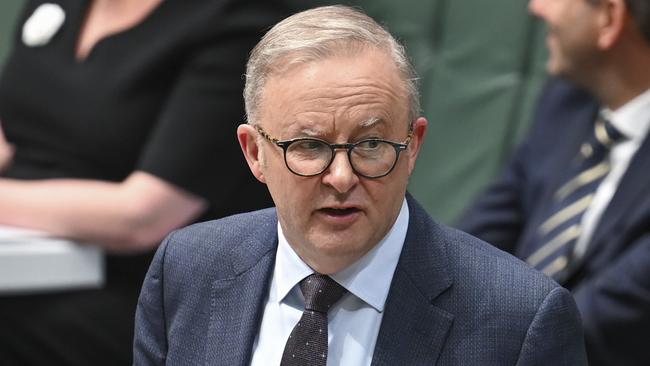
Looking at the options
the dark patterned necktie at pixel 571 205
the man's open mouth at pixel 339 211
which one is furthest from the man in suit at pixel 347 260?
the dark patterned necktie at pixel 571 205

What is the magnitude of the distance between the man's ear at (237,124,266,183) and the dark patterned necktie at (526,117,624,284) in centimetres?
111

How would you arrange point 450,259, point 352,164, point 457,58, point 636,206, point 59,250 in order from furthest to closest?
point 457,58 < point 59,250 < point 636,206 < point 450,259 < point 352,164

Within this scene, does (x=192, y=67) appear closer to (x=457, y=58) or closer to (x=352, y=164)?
(x=457, y=58)

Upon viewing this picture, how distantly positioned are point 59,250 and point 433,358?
1.27 meters

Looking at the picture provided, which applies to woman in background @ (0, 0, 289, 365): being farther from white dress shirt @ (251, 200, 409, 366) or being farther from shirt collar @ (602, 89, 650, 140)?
white dress shirt @ (251, 200, 409, 366)

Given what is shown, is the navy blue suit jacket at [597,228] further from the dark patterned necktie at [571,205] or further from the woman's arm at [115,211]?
the woman's arm at [115,211]

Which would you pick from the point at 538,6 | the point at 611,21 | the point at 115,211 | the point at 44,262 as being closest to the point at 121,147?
the point at 115,211

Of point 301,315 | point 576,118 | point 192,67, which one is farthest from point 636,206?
point 301,315

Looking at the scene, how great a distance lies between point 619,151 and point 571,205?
14 cm

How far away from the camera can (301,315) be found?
158 centimetres

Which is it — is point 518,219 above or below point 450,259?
below

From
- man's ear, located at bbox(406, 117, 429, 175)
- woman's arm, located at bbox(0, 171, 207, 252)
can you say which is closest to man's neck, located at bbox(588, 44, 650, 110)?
woman's arm, located at bbox(0, 171, 207, 252)

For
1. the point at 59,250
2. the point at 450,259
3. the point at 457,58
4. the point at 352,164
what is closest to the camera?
the point at 352,164

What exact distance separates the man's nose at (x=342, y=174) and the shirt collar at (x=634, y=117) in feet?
4.14
